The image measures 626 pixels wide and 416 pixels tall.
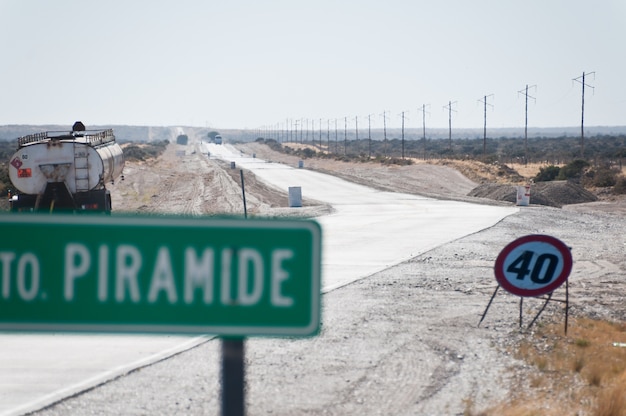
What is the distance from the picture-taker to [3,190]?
47969 millimetres

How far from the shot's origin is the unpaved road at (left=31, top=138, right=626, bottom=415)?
8.58m

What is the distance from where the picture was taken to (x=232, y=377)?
286 centimetres

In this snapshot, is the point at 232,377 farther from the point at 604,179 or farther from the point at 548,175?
the point at 548,175

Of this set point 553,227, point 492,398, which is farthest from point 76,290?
point 553,227

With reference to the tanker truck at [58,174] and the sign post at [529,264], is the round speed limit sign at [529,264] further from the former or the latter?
the tanker truck at [58,174]

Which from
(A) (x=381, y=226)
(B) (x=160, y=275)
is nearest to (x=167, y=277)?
(B) (x=160, y=275)

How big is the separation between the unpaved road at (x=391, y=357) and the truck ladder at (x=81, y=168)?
1013 cm

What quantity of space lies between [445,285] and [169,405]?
1011 centimetres

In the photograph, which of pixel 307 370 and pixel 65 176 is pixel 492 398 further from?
pixel 65 176

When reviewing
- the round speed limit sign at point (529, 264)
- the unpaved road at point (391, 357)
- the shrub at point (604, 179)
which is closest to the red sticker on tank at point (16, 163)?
the unpaved road at point (391, 357)

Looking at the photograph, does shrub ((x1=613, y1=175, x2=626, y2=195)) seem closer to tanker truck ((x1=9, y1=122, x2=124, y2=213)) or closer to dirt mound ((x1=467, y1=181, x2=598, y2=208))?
dirt mound ((x1=467, y1=181, x2=598, y2=208))

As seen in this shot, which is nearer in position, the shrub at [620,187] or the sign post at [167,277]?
the sign post at [167,277]

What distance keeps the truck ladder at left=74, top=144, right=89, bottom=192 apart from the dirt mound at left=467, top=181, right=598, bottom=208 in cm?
2790

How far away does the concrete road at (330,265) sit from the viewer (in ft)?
31.2
